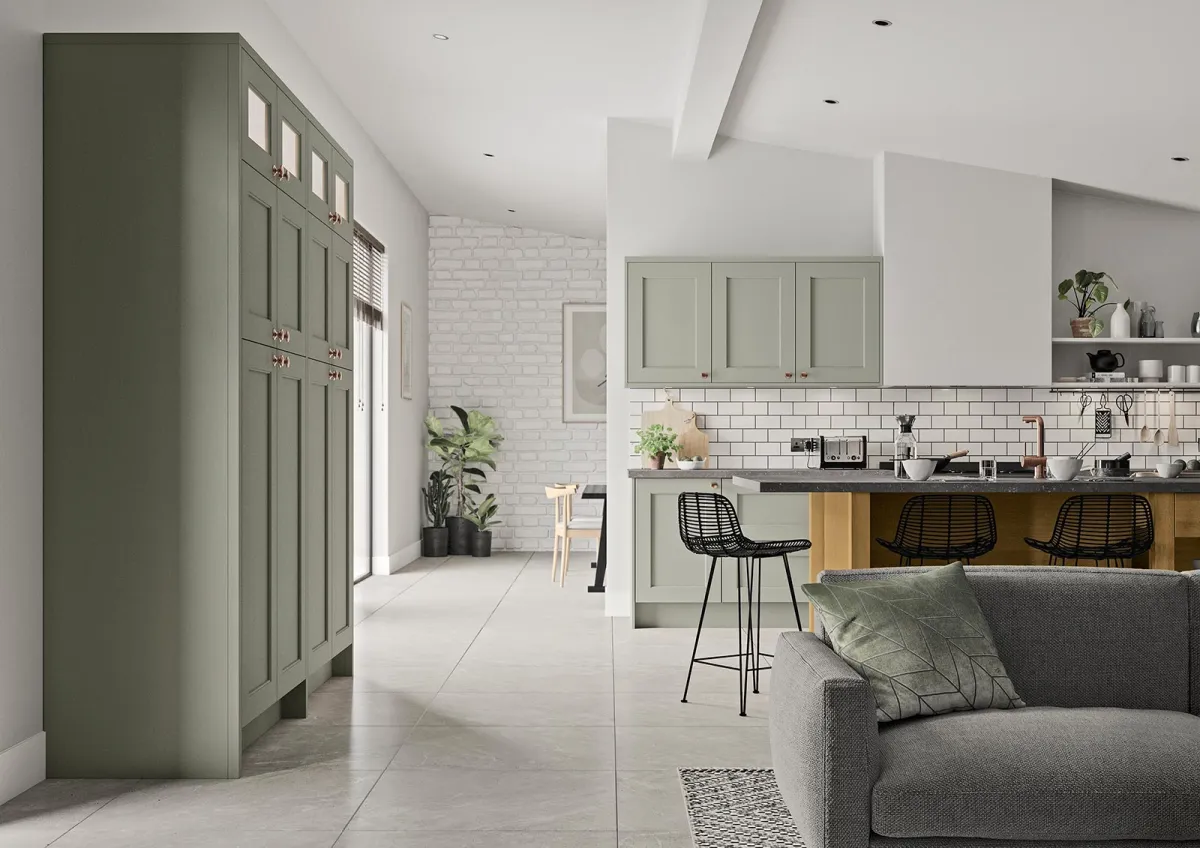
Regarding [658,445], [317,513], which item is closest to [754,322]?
[658,445]

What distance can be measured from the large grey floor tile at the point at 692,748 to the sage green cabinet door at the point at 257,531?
1.33 m

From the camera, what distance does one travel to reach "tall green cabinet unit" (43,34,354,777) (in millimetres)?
3662

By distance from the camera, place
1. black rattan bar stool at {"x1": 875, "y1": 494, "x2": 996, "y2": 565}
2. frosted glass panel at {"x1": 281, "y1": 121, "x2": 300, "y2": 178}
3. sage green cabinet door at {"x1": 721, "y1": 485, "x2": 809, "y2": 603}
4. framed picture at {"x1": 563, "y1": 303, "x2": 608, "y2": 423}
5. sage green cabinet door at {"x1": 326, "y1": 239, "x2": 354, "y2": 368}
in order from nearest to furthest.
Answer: frosted glass panel at {"x1": 281, "y1": 121, "x2": 300, "y2": 178} → black rattan bar stool at {"x1": 875, "y1": 494, "x2": 996, "y2": 565} → sage green cabinet door at {"x1": 326, "y1": 239, "x2": 354, "y2": 368} → sage green cabinet door at {"x1": 721, "y1": 485, "x2": 809, "y2": 603} → framed picture at {"x1": 563, "y1": 303, "x2": 608, "y2": 423}

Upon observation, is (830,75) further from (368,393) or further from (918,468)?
(368,393)

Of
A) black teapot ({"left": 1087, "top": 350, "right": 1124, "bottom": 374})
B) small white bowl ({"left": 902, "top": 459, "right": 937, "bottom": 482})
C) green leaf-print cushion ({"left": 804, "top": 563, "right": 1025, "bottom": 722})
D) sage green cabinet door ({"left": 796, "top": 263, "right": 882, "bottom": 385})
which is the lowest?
green leaf-print cushion ({"left": 804, "top": 563, "right": 1025, "bottom": 722})

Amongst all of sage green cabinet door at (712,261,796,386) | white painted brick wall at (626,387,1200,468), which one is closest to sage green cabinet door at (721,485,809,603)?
white painted brick wall at (626,387,1200,468)

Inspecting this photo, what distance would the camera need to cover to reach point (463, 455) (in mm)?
10555

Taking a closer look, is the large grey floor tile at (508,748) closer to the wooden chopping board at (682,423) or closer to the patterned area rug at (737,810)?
the patterned area rug at (737,810)

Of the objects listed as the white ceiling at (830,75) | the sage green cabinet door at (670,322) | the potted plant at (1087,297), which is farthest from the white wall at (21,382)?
the potted plant at (1087,297)

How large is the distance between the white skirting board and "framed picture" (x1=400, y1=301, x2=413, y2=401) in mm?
6213

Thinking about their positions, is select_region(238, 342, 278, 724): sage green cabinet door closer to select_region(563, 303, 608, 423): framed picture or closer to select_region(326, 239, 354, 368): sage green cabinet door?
select_region(326, 239, 354, 368): sage green cabinet door

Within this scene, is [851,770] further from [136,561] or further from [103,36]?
[103,36]

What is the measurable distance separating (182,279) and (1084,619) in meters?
3.03

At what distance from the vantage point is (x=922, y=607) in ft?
9.52
